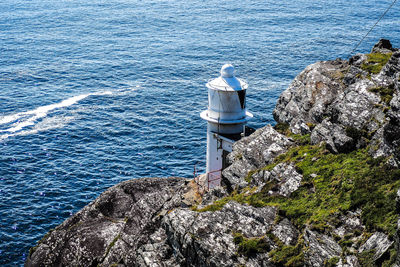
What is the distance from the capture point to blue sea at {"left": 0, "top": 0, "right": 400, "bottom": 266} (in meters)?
60.5

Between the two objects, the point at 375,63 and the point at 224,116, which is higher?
the point at 375,63

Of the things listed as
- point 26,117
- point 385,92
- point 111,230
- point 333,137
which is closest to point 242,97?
point 333,137

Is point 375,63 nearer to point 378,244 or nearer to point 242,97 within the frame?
point 242,97

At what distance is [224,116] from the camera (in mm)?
42875

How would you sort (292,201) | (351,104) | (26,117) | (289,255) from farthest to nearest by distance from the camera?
(26,117) → (351,104) → (292,201) → (289,255)

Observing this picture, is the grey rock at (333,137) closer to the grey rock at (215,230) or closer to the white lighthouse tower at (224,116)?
the grey rock at (215,230)

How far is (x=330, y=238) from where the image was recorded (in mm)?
21828

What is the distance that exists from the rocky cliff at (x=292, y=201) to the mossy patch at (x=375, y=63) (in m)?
0.08

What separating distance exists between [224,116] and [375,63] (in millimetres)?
14574

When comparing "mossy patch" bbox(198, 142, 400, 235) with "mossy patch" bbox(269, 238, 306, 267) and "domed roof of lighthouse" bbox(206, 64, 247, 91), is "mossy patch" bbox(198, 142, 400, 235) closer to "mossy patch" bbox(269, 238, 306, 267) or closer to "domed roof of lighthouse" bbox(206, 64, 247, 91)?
"mossy patch" bbox(269, 238, 306, 267)

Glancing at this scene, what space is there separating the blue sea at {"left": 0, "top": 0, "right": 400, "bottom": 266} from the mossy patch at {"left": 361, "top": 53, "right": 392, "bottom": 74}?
31.4 metres

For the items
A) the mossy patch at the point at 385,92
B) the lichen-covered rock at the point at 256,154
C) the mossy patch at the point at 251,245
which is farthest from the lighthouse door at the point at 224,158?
A: the mossy patch at the point at 251,245

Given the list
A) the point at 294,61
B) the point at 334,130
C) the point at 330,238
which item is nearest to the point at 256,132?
the point at 334,130

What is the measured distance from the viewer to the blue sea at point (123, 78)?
199ft
